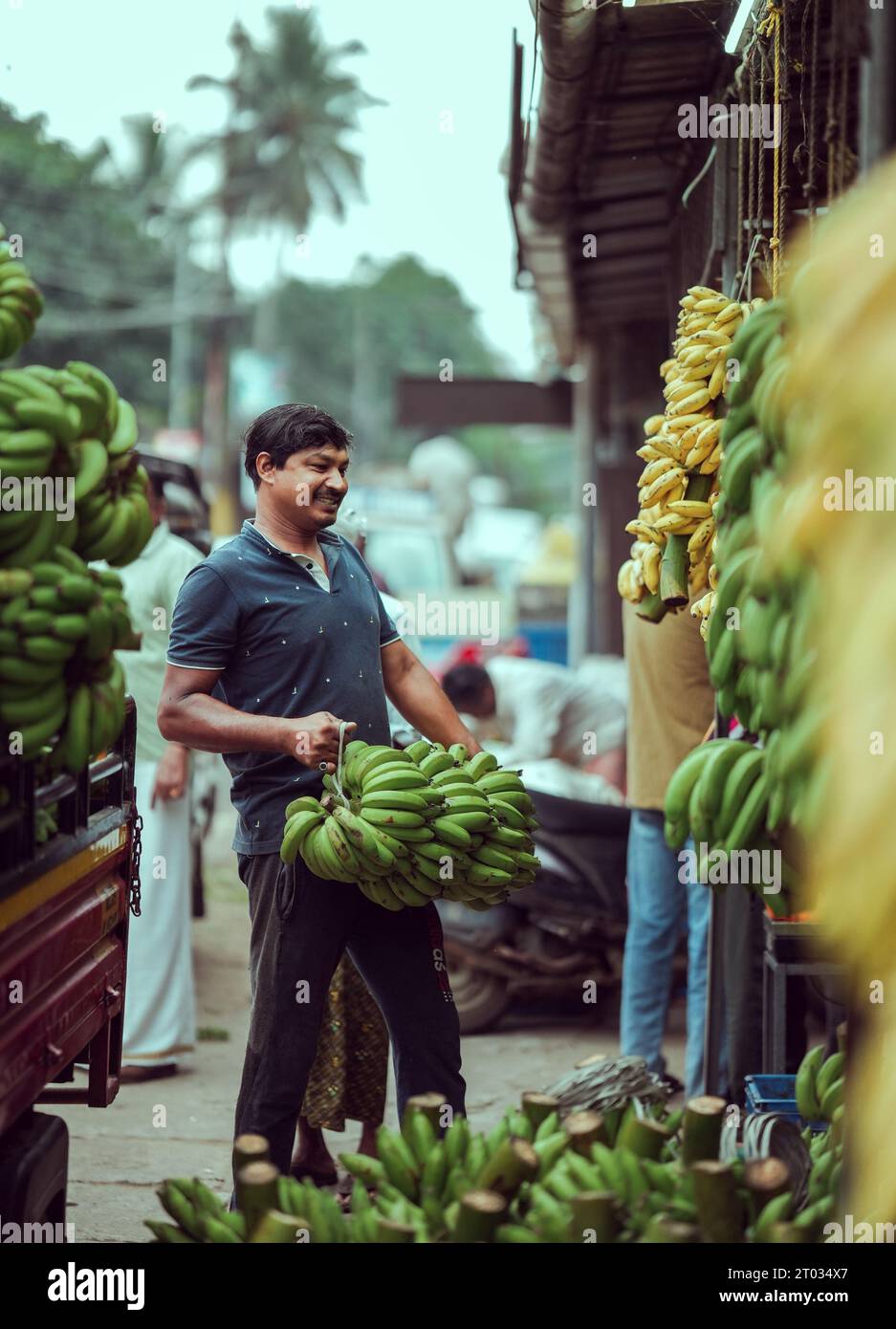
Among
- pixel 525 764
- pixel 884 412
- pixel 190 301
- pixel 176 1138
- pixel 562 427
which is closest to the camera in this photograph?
pixel 884 412

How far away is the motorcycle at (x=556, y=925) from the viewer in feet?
22.8

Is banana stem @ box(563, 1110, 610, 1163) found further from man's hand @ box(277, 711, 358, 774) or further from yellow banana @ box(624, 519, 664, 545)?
yellow banana @ box(624, 519, 664, 545)

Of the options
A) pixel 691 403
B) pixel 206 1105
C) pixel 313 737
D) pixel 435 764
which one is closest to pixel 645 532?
pixel 691 403

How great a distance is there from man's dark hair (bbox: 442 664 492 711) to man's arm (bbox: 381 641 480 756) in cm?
302

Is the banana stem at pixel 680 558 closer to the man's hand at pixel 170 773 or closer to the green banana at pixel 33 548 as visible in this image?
the green banana at pixel 33 548

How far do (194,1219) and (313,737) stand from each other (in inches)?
51.3

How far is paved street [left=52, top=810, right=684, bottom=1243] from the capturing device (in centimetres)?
513

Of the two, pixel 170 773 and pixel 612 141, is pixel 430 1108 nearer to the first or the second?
pixel 170 773

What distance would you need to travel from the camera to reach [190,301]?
40281mm

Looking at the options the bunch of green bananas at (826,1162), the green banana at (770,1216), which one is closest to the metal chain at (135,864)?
the bunch of green bananas at (826,1162)

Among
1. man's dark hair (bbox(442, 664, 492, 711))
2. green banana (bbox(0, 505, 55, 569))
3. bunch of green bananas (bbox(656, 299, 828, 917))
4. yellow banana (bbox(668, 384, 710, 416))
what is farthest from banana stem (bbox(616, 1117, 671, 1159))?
man's dark hair (bbox(442, 664, 492, 711))
